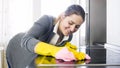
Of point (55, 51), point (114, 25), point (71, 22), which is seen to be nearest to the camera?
point (55, 51)

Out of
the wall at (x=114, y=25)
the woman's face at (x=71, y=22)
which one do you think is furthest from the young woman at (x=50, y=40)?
the wall at (x=114, y=25)

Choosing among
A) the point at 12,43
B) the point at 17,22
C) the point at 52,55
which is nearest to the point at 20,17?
the point at 17,22

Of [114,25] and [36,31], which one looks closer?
[36,31]

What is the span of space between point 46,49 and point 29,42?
9cm

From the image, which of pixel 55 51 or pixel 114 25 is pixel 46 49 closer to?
pixel 55 51

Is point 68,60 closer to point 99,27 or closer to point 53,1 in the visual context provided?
point 99,27

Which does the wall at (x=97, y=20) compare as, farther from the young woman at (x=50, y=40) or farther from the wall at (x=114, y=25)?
Answer: the young woman at (x=50, y=40)

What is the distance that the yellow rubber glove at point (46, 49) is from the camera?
→ 0.60 meters

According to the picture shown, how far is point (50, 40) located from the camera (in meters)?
0.97

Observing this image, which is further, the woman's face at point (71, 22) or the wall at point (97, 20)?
the wall at point (97, 20)

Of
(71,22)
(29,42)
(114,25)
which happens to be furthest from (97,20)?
(29,42)

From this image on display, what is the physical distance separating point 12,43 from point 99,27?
0.52 metres

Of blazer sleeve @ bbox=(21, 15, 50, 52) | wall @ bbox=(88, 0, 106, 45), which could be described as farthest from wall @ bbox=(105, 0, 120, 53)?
blazer sleeve @ bbox=(21, 15, 50, 52)

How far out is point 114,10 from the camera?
3.19ft
